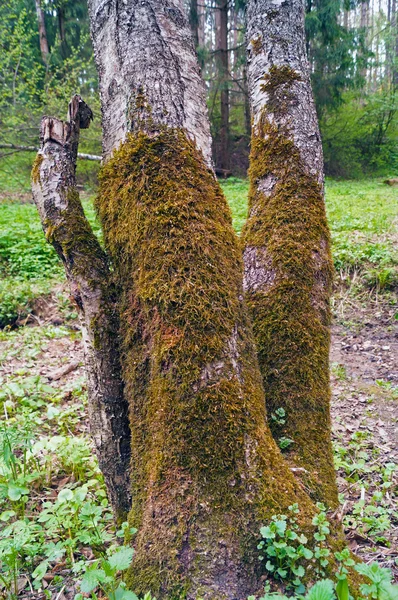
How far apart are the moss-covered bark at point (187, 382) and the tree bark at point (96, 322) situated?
99 mm

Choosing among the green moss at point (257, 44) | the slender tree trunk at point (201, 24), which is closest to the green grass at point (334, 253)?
the green moss at point (257, 44)

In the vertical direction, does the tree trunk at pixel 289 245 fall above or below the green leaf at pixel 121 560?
above

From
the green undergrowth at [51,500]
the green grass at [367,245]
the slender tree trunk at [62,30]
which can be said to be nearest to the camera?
the green undergrowth at [51,500]

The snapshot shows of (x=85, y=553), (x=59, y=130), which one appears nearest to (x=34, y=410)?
(x=85, y=553)

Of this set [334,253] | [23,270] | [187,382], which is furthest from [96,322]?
[23,270]

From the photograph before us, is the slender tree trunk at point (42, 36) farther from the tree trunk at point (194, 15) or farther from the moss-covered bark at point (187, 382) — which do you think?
the moss-covered bark at point (187, 382)

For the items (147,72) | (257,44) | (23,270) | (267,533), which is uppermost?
(257,44)

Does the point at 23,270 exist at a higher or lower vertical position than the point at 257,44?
lower

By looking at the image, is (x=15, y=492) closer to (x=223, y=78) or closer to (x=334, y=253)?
(x=334, y=253)

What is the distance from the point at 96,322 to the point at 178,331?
0.44m

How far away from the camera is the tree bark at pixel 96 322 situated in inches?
68.6

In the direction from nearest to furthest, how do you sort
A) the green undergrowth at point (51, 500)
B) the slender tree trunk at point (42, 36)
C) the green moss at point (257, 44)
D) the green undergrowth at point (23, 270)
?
the green undergrowth at point (51, 500) → the green moss at point (257, 44) → the green undergrowth at point (23, 270) → the slender tree trunk at point (42, 36)

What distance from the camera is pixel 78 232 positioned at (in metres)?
1.79

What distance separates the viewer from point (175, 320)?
1486mm
